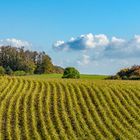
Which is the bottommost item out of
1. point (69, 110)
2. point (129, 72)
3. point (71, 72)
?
point (69, 110)

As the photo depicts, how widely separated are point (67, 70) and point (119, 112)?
40100 millimetres

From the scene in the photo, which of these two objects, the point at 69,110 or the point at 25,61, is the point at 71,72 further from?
the point at 25,61

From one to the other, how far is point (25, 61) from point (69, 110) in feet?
282

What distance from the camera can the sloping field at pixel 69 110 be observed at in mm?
26438

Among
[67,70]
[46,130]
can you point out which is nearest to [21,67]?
[67,70]

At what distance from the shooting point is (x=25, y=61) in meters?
116

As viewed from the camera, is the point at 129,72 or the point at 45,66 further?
the point at 45,66

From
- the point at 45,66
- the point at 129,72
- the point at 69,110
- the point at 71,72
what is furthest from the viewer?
the point at 45,66

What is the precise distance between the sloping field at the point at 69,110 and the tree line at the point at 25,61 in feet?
235

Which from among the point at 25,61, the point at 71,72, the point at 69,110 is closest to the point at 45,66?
the point at 25,61

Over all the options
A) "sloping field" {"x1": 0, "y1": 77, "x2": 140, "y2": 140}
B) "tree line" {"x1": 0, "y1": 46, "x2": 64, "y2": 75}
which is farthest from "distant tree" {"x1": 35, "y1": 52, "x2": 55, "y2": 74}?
"sloping field" {"x1": 0, "y1": 77, "x2": 140, "y2": 140}

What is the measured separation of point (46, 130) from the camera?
2659cm

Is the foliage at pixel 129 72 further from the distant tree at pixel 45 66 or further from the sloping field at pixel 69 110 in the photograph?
the distant tree at pixel 45 66

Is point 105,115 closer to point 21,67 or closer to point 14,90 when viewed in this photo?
point 14,90
